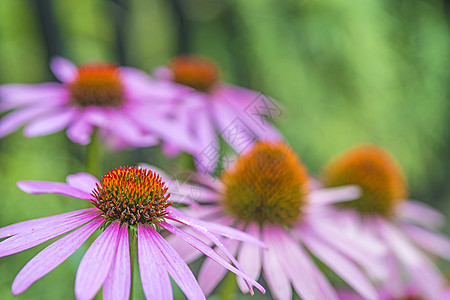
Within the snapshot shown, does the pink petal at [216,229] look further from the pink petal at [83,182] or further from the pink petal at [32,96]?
the pink petal at [32,96]

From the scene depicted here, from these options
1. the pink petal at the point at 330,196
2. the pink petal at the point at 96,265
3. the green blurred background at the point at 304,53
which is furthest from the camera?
the green blurred background at the point at 304,53

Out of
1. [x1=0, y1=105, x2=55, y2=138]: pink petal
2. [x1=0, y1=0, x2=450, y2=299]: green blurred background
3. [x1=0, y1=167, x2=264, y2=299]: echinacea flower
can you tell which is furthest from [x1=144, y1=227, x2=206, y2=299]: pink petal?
[x1=0, y1=0, x2=450, y2=299]: green blurred background

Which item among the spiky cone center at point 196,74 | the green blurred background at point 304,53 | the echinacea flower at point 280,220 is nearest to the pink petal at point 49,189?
the echinacea flower at point 280,220

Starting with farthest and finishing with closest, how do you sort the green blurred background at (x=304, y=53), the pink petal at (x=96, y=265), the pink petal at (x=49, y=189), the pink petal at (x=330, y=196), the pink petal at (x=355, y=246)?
the green blurred background at (x=304, y=53)
the pink petal at (x=330, y=196)
the pink petal at (x=355, y=246)
the pink petal at (x=49, y=189)
the pink petal at (x=96, y=265)

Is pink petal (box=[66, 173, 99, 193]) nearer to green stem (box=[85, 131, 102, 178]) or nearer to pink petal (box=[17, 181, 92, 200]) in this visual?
pink petal (box=[17, 181, 92, 200])

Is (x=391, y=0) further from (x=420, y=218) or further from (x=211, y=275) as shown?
(x=211, y=275)

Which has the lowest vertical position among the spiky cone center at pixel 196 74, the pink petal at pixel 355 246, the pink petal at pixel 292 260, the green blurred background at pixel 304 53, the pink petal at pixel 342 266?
→ the pink petal at pixel 292 260

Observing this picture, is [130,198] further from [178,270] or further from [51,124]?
[51,124]

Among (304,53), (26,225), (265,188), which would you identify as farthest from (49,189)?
(304,53)
